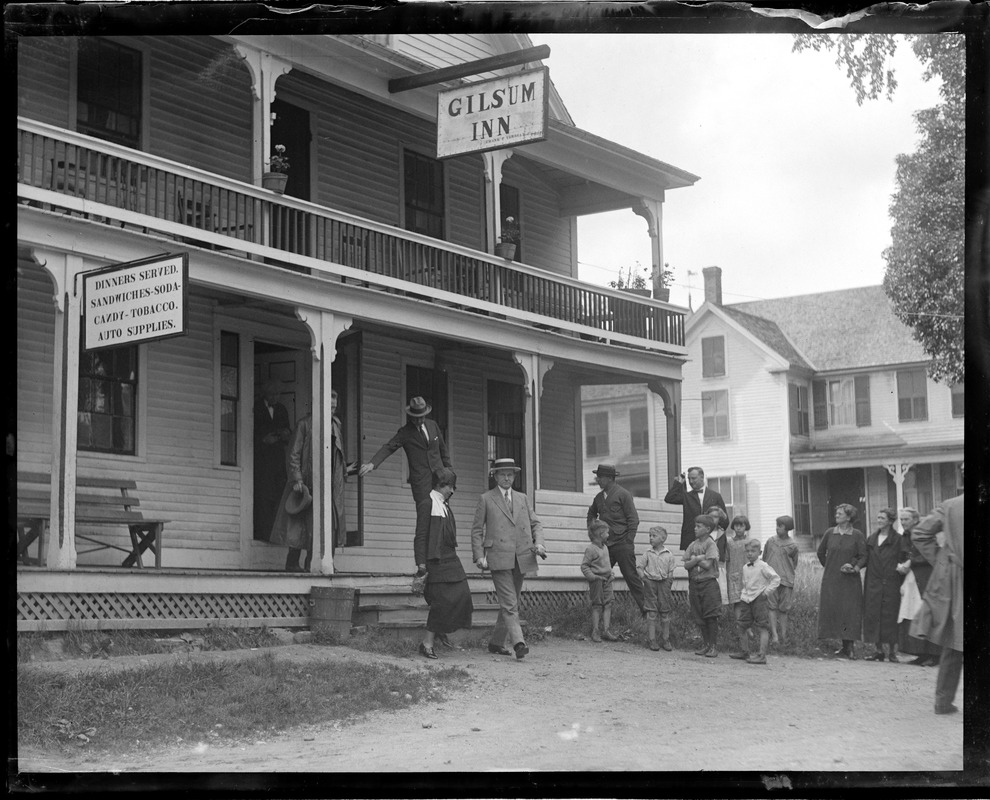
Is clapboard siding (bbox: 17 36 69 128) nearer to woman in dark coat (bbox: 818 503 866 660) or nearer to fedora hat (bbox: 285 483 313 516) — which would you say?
fedora hat (bbox: 285 483 313 516)

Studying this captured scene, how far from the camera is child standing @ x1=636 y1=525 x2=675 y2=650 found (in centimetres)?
1340

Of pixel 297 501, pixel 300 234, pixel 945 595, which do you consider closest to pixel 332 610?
pixel 297 501

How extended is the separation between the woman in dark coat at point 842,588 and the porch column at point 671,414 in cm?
678

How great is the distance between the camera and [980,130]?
6.99 m

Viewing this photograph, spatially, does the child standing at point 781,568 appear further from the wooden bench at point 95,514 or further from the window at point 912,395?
the wooden bench at point 95,514

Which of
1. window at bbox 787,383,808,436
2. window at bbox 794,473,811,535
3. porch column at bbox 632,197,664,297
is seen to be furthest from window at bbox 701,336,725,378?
porch column at bbox 632,197,664,297

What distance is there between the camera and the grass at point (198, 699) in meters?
8.95

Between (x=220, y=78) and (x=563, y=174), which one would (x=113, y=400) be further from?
(x=563, y=174)

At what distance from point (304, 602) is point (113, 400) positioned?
3.04 m

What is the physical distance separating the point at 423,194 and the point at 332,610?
23.9 ft

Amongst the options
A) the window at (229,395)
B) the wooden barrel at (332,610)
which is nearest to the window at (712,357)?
the window at (229,395)

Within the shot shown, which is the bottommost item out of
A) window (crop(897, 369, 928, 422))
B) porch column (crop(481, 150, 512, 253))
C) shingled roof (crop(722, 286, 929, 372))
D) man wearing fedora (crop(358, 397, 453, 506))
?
man wearing fedora (crop(358, 397, 453, 506))

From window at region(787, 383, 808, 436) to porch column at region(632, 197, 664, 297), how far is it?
455 cm
